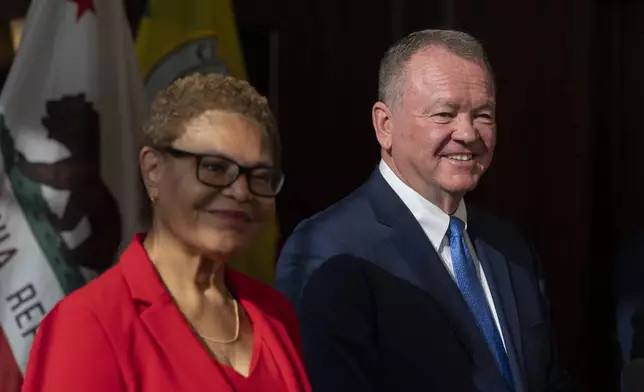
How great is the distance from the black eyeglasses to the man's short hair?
0.44 metres

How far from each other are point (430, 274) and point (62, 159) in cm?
91

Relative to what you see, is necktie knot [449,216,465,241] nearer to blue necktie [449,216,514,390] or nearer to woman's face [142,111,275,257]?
blue necktie [449,216,514,390]

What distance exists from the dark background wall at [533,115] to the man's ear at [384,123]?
1.21m

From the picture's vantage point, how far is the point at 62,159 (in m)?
1.94

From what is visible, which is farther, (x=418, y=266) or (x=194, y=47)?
(x=194, y=47)

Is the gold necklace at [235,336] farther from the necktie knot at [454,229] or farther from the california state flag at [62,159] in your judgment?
the california state flag at [62,159]

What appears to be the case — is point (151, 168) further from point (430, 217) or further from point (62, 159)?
point (62, 159)

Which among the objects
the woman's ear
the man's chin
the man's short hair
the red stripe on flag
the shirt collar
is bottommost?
the red stripe on flag

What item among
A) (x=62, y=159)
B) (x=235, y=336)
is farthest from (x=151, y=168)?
(x=62, y=159)

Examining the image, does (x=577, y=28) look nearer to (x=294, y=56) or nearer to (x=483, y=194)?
(x=483, y=194)

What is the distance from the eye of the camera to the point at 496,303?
60.4 inches

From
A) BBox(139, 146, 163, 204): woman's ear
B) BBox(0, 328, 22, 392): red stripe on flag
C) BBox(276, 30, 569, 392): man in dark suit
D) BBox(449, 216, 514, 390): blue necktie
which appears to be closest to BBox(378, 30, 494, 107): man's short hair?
BBox(276, 30, 569, 392): man in dark suit

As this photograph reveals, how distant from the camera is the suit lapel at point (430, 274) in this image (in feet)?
4.71

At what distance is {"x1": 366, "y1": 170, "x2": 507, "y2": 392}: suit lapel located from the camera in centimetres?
143
